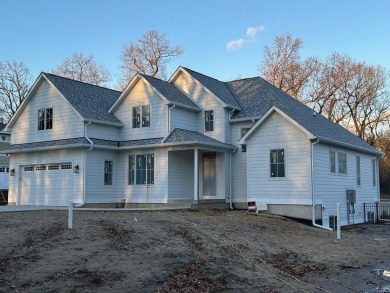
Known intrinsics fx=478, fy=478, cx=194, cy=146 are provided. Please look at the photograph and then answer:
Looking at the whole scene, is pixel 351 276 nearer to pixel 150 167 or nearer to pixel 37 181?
pixel 150 167

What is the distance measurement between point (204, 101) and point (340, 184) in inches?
320

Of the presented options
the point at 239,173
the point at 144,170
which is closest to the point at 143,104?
the point at 144,170

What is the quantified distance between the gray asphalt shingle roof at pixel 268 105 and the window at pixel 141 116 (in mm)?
4466

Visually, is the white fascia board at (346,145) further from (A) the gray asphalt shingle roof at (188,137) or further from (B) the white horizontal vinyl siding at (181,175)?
(B) the white horizontal vinyl siding at (181,175)

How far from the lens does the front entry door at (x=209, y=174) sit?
24.4m

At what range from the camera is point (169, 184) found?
23109mm

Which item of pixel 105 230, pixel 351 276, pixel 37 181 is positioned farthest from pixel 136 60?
pixel 351 276

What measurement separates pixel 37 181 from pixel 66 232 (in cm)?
1304

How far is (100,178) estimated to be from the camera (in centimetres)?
2398

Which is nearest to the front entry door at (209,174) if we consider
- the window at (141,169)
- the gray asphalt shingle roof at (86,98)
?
the window at (141,169)

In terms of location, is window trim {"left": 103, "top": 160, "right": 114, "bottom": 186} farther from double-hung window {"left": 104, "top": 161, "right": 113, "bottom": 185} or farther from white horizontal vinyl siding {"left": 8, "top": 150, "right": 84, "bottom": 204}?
white horizontal vinyl siding {"left": 8, "top": 150, "right": 84, "bottom": 204}

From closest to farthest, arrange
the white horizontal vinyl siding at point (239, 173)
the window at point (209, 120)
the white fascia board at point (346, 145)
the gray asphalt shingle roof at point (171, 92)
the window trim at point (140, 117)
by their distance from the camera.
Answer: the white fascia board at point (346, 145) → the white horizontal vinyl siding at point (239, 173) → the gray asphalt shingle roof at point (171, 92) → the window trim at point (140, 117) → the window at point (209, 120)

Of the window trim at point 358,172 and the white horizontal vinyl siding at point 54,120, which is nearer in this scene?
the white horizontal vinyl siding at point 54,120

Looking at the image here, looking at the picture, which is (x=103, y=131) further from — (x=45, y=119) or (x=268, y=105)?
(x=268, y=105)
